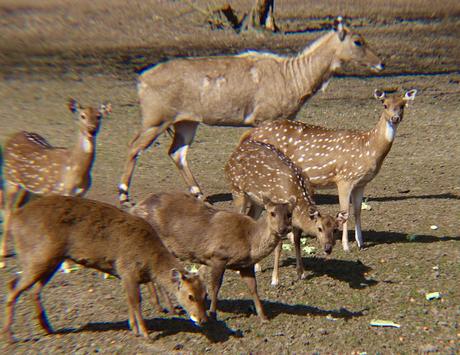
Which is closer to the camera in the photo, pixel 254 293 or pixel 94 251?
pixel 94 251

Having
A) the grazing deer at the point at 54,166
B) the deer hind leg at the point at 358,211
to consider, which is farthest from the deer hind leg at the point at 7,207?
the deer hind leg at the point at 358,211

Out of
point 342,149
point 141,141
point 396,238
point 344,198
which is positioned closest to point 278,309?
point 344,198

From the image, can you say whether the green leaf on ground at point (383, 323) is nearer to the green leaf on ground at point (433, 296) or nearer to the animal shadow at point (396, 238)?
the green leaf on ground at point (433, 296)

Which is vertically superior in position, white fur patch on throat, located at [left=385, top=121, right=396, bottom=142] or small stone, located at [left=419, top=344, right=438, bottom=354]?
white fur patch on throat, located at [left=385, top=121, right=396, bottom=142]

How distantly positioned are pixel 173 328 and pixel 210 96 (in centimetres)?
517

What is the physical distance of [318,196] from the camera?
11.8 meters

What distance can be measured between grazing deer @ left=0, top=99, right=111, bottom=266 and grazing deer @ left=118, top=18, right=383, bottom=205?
2.04m

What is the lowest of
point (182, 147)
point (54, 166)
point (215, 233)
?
point (215, 233)

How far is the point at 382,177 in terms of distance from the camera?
494 inches

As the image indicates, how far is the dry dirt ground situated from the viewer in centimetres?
707

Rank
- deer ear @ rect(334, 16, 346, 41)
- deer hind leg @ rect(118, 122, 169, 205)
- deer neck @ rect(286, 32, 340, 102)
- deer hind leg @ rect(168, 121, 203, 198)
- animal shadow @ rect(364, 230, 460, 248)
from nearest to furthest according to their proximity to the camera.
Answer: animal shadow @ rect(364, 230, 460, 248) → deer hind leg @ rect(118, 122, 169, 205) → deer hind leg @ rect(168, 121, 203, 198) → deer neck @ rect(286, 32, 340, 102) → deer ear @ rect(334, 16, 346, 41)

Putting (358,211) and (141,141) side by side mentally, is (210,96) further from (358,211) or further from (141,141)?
(358,211)

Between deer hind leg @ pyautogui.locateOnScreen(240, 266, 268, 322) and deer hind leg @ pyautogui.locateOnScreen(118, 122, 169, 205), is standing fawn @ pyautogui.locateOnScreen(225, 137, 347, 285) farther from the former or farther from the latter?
deer hind leg @ pyautogui.locateOnScreen(118, 122, 169, 205)

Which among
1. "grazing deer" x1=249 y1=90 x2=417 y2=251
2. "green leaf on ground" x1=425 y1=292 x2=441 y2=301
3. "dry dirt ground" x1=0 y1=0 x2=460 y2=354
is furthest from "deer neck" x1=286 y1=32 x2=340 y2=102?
"green leaf on ground" x1=425 y1=292 x2=441 y2=301
